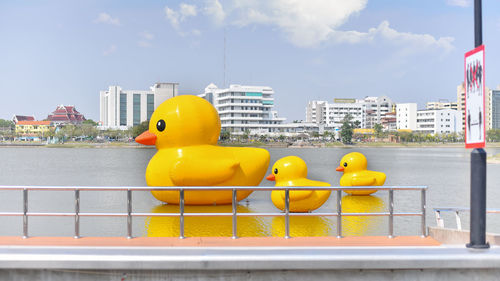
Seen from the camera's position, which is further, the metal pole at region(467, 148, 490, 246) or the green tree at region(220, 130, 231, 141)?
the green tree at region(220, 130, 231, 141)

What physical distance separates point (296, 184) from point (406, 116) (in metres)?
179

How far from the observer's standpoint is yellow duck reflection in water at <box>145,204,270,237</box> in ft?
41.7

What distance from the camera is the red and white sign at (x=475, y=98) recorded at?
6.69 m

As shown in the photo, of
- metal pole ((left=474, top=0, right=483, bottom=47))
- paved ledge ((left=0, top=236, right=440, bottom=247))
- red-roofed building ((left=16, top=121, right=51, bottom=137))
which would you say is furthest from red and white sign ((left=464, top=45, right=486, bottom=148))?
red-roofed building ((left=16, top=121, right=51, bottom=137))

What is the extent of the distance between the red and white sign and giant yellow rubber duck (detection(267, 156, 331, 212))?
7.80m

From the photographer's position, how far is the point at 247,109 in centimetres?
15425

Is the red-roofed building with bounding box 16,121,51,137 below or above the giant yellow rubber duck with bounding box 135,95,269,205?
above

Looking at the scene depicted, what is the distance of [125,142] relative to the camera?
147250mm

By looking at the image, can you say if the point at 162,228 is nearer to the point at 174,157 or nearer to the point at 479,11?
the point at 174,157

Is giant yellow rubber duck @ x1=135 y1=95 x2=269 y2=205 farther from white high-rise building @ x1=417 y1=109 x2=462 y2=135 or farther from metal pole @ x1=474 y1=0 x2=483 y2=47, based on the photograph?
white high-rise building @ x1=417 y1=109 x2=462 y2=135

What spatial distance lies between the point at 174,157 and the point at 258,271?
29.6 feet

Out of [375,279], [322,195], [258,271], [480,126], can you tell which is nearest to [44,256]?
[258,271]

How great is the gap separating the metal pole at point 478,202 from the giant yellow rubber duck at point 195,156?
28.7 feet

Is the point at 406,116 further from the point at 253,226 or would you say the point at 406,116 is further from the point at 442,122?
the point at 253,226
